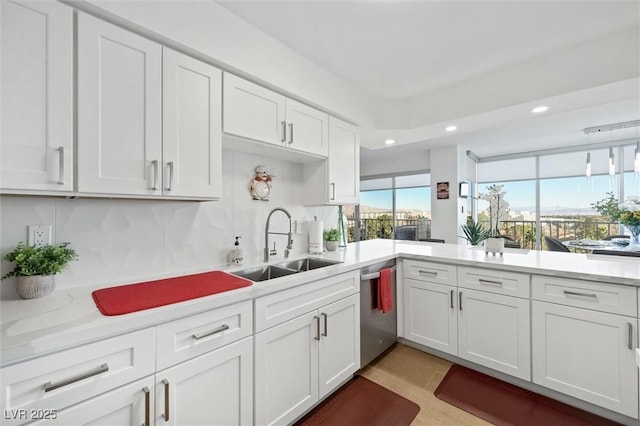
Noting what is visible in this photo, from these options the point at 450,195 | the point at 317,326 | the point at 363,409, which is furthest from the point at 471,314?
the point at 450,195

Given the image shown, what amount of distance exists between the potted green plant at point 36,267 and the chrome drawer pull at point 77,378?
1.77ft

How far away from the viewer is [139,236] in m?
1.58

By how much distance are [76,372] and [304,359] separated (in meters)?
1.12

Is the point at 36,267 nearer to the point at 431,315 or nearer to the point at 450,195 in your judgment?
the point at 431,315

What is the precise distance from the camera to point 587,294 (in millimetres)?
1701

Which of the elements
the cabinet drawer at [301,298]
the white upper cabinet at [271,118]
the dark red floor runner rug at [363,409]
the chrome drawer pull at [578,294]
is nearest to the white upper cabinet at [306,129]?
the white upper cabinet at [271,118]

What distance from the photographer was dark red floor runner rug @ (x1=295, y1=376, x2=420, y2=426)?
5.55ft

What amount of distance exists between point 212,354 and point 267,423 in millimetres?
572

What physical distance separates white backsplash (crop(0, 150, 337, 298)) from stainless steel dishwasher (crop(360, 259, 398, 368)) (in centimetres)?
80

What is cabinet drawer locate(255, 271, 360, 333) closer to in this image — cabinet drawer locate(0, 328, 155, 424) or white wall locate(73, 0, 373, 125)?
cabinet drawer locate(0, 328, 155, 424)

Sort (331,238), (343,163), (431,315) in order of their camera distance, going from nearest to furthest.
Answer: (431,315)
(343,163)
(331,238)

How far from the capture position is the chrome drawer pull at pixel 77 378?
2.78 ft

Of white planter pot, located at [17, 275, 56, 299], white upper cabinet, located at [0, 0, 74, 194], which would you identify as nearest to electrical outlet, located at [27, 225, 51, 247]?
white planter pot, located at [17, 275, 56, 299]

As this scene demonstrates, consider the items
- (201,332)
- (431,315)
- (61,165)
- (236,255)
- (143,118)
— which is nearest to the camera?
(61,165)
